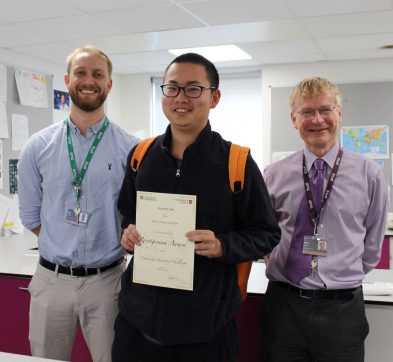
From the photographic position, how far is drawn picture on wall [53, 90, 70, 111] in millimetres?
4941

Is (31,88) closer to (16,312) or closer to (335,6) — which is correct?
(16,312)

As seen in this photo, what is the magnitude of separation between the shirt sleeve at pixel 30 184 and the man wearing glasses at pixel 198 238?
647 mm

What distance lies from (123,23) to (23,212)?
2.17 m

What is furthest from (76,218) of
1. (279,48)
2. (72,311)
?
(279,48)

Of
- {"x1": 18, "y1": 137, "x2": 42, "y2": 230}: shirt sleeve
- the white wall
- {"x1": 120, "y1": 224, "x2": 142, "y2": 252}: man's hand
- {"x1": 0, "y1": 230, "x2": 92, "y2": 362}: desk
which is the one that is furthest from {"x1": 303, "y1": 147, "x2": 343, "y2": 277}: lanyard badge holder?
the white wall

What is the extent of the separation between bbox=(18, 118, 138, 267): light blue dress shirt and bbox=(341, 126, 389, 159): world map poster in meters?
3.72

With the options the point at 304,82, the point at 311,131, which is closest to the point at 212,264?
the point at 311,131

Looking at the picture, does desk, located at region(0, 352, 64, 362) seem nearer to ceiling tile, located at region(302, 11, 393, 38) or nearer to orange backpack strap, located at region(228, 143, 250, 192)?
orange backpack strap, located at region(228, 143, 250, 192)

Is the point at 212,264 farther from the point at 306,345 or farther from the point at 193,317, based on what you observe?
the point at 306,345

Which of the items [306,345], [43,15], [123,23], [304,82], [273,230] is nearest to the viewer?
[273,230]

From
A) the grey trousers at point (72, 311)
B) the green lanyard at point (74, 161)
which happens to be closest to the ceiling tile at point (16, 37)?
the green lanyard at point (74, 161)

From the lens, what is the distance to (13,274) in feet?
7.91

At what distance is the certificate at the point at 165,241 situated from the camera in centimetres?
139

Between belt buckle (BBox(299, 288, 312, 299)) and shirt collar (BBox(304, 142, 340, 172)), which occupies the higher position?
shirt collar (BBox(304, 142, 340, 172))
